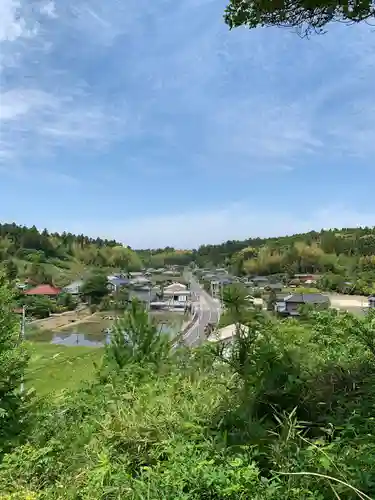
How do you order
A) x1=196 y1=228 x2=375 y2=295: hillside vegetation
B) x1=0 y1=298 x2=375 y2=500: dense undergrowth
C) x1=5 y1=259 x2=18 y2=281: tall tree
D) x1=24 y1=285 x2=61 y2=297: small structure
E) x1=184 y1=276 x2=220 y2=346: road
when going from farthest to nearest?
1. x1=24 y1=285 x2=61 y2=297: small structure
2. x1=196 y1=228 x2=375 y2=295: hillside vegetation
3. x1=184 y1=276 x2=220 y2=346: road
4. x1=5 y1=259 x2=18 y2=281: tall tree
5. x1=0 y1=298 x2=375 y2=500: dense undergrowth

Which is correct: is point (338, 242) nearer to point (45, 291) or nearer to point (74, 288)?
point (74, 288)

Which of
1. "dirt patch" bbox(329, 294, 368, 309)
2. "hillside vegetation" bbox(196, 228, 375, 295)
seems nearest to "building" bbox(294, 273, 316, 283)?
"hillside vegetation" bbox(196, 228, 375, 295)

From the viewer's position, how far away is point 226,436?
2.53 m

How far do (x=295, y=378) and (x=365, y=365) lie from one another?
79cm

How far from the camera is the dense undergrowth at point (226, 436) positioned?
2.05m

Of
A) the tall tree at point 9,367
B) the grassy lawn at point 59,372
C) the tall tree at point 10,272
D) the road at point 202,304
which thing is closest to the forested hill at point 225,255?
the road at point 202,304

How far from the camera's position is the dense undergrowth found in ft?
6.73

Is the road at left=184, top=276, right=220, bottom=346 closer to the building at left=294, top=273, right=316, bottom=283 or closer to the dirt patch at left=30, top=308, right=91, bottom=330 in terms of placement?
the building at left=294, top=273, right=316, bottom=283

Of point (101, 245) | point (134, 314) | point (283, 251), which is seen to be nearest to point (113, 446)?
point (134, 314)

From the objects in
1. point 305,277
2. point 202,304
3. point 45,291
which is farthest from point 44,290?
point 305,277

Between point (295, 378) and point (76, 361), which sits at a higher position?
point (295, 378)

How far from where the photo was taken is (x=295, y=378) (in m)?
3.06

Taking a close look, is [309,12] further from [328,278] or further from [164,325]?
[328,278]

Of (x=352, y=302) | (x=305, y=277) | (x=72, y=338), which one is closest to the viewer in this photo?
(x=352, y=302)
